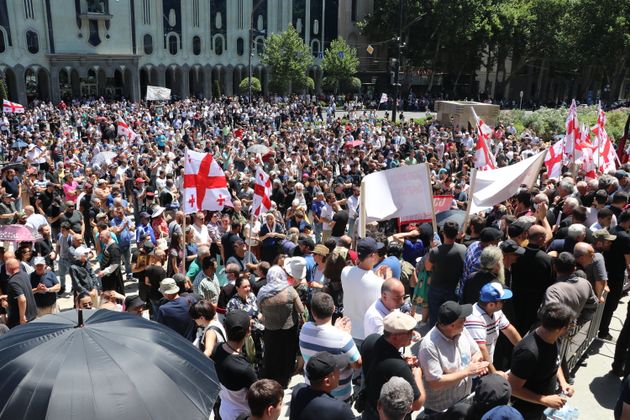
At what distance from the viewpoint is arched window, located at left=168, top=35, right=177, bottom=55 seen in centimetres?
5230

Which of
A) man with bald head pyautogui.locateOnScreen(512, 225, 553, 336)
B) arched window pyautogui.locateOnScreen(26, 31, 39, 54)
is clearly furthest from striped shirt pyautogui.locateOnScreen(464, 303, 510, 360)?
arched window pyautogui.locateOnScreen(26, 31, 39, 54)

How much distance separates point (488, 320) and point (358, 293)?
1.16 metres

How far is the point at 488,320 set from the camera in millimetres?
4543

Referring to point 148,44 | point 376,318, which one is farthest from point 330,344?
point 148,44

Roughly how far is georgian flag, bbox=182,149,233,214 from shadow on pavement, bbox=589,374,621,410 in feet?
17.4

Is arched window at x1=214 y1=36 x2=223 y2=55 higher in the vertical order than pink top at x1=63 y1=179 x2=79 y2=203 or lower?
higher

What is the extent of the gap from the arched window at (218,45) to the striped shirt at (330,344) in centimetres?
5391

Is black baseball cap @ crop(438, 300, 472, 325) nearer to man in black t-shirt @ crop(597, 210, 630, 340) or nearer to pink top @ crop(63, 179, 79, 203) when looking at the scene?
man in black t-shirt @ crop(597, 210, 630, 340)

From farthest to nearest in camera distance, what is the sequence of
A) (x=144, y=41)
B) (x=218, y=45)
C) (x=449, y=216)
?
(x=218, y=45) < (x=144, y=41) < (x=449, y=216)

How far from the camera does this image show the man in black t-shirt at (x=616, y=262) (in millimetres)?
6164

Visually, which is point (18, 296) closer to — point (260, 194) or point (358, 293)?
point (260, 194)

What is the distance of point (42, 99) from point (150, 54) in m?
10.3

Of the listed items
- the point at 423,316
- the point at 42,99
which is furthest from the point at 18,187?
the point at 42,99

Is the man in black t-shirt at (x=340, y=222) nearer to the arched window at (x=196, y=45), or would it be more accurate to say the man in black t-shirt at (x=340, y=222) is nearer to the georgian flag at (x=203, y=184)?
the georgian flag at (x=203, y=184)
